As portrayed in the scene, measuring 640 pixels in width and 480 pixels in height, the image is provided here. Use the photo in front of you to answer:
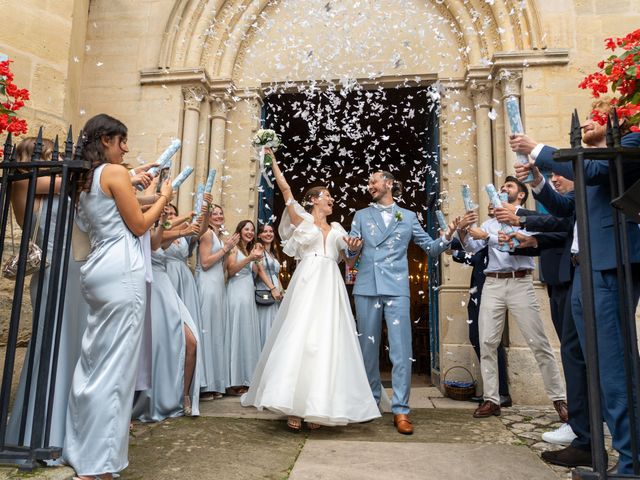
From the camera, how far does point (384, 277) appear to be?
4266 mm

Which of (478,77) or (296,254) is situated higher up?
(478,77)

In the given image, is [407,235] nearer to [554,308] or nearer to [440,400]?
[554,308]

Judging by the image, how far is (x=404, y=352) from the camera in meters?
4.09

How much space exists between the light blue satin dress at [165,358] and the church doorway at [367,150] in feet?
8.35

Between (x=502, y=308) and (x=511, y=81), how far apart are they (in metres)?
2.75

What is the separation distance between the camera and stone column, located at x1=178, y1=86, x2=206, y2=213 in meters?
6.25

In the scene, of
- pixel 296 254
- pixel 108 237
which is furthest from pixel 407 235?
pixel 108 237

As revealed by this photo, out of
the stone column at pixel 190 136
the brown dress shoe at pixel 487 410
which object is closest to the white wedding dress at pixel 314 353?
the brown dress shoe at pixel 487 410

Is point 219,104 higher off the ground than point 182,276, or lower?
higher

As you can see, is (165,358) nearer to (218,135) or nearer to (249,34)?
(218,135)

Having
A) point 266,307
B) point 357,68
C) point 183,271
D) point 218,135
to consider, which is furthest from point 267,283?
point 357,68

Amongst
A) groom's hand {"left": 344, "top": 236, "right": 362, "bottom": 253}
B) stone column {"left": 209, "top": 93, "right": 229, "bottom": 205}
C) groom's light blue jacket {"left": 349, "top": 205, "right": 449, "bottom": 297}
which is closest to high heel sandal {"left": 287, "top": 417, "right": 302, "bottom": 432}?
groom's light blue jacket {"left": 349, "top": 205, "right": 449, "bottom": 297}

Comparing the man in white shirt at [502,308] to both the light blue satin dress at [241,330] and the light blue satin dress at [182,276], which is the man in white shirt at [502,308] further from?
the light blue satin dress at [182,276]

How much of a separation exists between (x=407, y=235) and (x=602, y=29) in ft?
12.1
